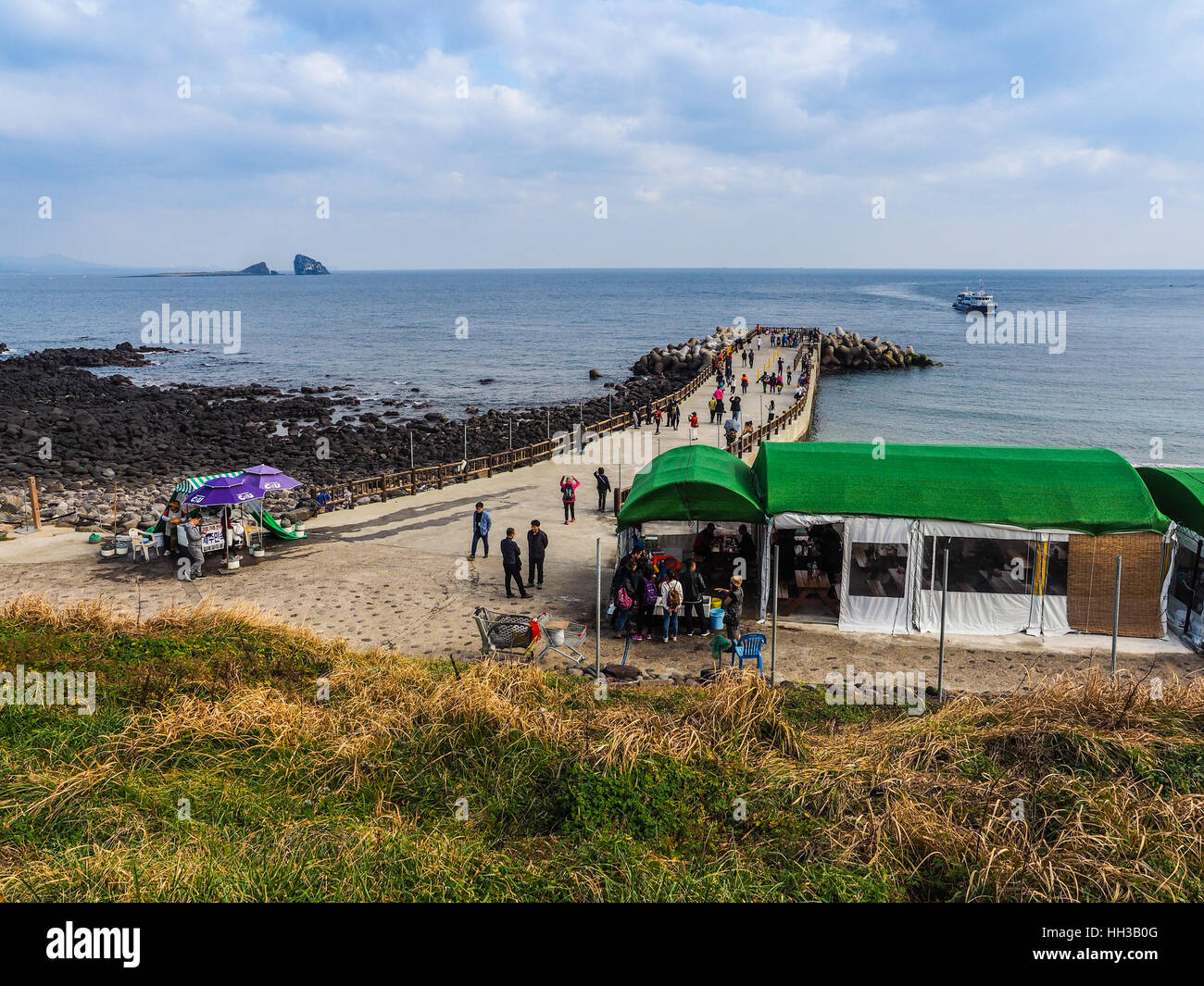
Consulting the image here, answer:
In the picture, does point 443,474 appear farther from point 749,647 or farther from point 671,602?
point 749,647

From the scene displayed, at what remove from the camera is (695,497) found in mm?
14672

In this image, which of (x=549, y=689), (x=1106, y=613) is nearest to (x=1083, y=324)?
(x=1106, y=613)

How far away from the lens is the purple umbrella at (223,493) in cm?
1681

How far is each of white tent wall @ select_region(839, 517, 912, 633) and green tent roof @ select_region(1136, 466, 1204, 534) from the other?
4.48m

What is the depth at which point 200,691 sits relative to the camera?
9.79 m

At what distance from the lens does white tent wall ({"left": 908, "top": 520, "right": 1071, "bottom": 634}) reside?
13895 mm

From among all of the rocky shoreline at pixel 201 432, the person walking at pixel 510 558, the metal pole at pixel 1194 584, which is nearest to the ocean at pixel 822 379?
the rocky shoreline at pixel 201 432

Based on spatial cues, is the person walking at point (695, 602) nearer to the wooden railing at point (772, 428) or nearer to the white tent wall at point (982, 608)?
the white tent wall at point (982, 608)

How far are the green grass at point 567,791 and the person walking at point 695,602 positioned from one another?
3098 mm

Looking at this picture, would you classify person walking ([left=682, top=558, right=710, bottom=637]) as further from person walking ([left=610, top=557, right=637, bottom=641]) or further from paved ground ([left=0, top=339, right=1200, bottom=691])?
person walking ([left=610, top=557, right=637, bottom=641])

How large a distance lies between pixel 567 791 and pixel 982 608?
9.05 m

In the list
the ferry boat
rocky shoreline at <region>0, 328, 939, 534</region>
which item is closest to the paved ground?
rocky shoreline at <region>0, 328, 939, 534</region>

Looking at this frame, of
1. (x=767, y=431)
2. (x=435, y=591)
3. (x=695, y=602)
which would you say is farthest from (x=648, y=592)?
(x=767, y=431)
